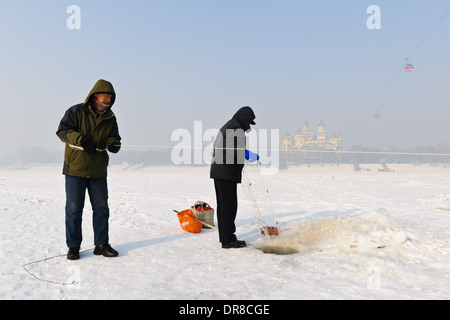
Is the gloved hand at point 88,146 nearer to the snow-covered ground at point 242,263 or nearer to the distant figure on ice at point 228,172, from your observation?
the snow-covered ground at point 242,263

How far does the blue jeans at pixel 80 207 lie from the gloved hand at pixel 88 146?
13.6 inches

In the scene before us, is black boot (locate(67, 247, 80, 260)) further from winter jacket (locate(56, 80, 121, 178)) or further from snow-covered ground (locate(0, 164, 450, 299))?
winter jacket (locate(56, 80, 121, 178))

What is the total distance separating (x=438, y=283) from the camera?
2830 mm

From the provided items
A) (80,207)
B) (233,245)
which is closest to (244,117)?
(233,245)

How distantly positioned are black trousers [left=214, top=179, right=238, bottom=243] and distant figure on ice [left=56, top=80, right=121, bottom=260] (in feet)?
4.27

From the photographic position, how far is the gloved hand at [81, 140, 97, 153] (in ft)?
10.8

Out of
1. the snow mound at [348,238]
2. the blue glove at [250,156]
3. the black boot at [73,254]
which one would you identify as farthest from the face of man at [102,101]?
the snow mound at [348,238]

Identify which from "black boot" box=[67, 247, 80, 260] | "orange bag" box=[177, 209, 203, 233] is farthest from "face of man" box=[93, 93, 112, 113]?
"orange bag" box=[177, 209, 203, 233]

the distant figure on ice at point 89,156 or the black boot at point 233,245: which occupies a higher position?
the distant figure on ice at point 89,156

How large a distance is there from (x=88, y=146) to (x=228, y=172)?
1.68 meters

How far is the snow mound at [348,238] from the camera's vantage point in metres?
3.70

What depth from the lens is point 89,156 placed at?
11.2 ft

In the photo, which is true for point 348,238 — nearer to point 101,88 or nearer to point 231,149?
point 231,149
